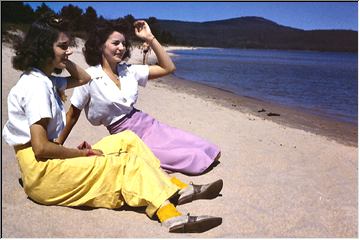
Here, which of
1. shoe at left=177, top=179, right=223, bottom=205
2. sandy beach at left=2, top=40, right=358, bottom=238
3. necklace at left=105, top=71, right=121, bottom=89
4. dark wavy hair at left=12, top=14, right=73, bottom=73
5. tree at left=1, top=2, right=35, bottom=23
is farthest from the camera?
tree at left=1, top=2, right=35, bottom=23

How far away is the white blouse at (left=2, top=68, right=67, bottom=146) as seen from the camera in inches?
106

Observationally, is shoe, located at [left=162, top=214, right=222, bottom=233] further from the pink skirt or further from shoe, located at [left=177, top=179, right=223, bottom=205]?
the pink skirt

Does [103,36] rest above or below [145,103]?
above

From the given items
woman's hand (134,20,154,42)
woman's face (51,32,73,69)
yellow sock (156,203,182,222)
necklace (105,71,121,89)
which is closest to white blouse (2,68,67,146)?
woman's face (51,32,73,69)

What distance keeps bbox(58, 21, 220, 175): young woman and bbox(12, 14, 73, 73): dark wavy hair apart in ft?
3.23

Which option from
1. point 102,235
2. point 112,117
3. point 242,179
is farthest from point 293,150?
point 102,235

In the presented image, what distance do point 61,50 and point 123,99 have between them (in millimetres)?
1107

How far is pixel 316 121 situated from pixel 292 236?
6.88 meters

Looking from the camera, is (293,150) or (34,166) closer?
(34,166)

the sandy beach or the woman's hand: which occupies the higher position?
the woman's hand

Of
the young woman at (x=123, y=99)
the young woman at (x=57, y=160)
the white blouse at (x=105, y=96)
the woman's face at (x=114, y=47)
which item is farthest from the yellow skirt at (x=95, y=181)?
the woman's face at (x=114, y=47)

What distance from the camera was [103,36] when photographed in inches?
156

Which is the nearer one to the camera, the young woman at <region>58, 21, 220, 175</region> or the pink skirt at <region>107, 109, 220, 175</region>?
the young woman at <region>58, 21, 220, 175</region>

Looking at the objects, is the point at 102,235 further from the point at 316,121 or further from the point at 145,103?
the point at 316,121
